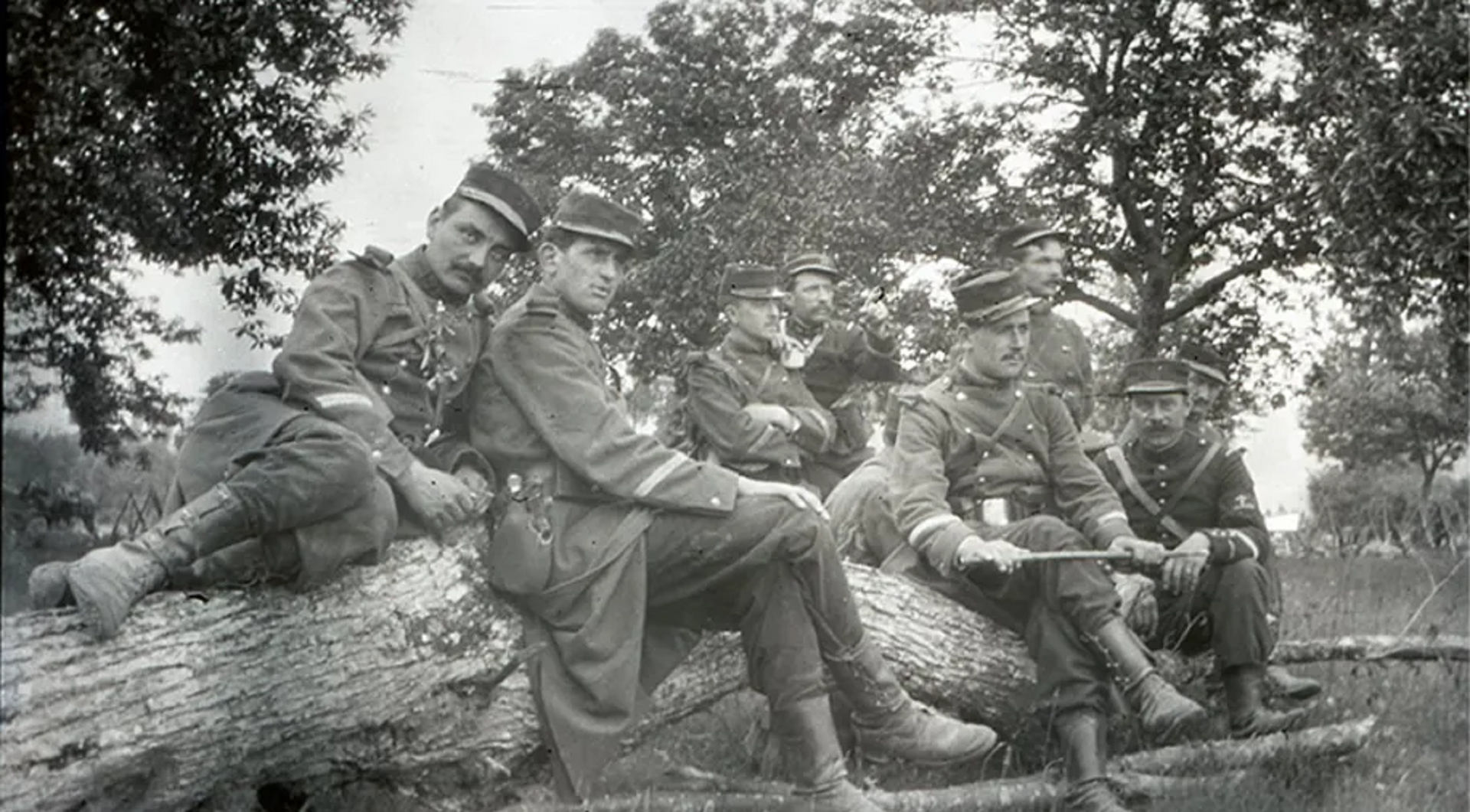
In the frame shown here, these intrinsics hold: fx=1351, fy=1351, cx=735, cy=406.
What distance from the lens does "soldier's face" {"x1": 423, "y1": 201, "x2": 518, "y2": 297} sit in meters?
3.51

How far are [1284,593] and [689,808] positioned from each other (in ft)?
6.70

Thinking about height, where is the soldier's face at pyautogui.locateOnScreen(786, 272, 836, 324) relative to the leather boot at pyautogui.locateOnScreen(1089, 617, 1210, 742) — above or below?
above

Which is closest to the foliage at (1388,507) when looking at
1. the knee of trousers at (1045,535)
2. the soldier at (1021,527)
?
the soldier at (1021,527)

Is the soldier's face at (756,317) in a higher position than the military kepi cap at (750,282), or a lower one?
lower

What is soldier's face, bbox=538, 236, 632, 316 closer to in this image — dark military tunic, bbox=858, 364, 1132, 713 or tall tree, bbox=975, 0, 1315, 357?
dark military tunic, bbox=858, 364, 1132, 713

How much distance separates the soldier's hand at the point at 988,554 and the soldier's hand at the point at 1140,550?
0.32m

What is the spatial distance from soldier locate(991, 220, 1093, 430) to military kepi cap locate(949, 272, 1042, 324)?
0.05 metres

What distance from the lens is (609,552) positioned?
345cm

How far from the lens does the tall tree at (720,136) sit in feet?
12.0

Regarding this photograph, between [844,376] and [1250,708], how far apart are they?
1596mm

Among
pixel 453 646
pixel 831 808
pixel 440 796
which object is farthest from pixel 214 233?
pixel 831 808

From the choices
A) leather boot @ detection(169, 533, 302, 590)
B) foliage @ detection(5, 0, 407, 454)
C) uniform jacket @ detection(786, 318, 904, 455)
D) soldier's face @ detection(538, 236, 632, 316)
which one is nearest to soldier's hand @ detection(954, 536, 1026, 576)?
uniform jacket @ detection(786, 318, 904, 455)

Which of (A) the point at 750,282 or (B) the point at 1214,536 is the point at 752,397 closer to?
(A) the point at 750,282

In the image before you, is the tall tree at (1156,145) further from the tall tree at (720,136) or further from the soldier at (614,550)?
the soldier at (614,550)
